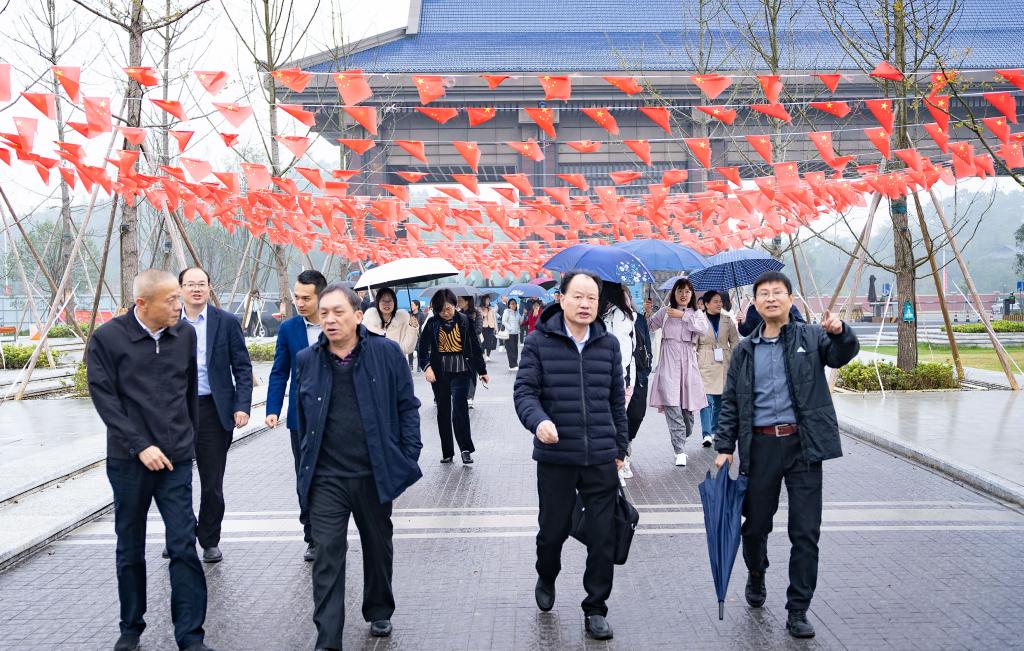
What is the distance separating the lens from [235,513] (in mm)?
7359

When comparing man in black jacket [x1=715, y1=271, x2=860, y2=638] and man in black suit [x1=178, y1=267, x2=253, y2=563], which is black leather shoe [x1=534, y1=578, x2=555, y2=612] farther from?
man in black suit [x1=178, y1=267, x2=253, y2=563]

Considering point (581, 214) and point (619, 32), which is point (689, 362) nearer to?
point (581, 214)

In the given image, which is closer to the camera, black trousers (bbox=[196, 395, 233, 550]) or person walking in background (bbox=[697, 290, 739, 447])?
black trousers (bbox=[196, 395, 233, 550])

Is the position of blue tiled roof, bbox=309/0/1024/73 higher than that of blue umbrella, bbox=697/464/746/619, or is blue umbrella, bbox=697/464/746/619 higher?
blue tiled roof, bbox=309/0/1024/73

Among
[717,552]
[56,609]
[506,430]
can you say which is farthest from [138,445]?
[506,430]

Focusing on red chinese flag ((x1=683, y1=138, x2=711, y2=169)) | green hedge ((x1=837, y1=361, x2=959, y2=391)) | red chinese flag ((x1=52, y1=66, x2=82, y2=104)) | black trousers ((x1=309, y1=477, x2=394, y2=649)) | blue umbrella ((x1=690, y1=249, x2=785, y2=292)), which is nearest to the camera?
black trousers ((x1=309, y1=477, x2=394, y2=649))

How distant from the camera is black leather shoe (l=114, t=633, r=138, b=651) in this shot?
4.39 metres

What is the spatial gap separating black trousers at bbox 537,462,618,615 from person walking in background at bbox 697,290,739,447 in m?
5.45

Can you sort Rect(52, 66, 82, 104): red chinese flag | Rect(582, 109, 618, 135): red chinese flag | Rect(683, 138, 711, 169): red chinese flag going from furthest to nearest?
Rect(683, 138, 711, 169): red chinese flag < Rect(582, 109, 618, 135): red chinese flag < Rect(52, 66, 82, 104): red chinese flag

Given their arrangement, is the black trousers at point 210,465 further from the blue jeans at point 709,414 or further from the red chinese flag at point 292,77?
the blue jeans at point 709,414

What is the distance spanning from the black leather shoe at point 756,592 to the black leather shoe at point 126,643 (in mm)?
3055

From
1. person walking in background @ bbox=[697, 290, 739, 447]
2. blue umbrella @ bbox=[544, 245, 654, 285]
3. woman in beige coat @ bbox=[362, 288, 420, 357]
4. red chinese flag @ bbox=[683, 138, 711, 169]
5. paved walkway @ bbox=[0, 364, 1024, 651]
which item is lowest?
paved walkway @ bbox=[0, 364, 1024, 651]

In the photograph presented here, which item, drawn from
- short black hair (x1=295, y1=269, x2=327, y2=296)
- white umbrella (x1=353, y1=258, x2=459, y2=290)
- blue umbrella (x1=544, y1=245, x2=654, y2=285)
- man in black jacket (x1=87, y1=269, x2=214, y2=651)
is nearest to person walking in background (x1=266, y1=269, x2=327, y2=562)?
short black hair (x1=295, y1=269, x2=327, y2=296)

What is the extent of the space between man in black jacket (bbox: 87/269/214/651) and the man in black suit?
1322mm
